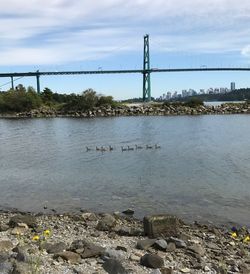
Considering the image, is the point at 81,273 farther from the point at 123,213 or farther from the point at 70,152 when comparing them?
the point at 70,152

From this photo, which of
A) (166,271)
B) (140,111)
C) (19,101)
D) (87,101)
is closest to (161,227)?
(166,271)

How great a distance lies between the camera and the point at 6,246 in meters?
10.1

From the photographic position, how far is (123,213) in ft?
51.5

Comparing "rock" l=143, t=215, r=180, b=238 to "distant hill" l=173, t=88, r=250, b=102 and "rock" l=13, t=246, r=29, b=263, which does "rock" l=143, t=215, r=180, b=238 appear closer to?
"rock" l=13, t=246, r=29, b=263

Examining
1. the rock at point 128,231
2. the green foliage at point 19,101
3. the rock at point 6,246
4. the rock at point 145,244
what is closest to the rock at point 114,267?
the rock at point 145,244

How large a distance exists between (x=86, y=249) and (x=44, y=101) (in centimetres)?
10611

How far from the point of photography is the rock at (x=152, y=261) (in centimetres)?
913

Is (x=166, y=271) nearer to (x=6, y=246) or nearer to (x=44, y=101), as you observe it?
(x=6, y=246)

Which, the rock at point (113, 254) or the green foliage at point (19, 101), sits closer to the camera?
the rock at point (113, 254)

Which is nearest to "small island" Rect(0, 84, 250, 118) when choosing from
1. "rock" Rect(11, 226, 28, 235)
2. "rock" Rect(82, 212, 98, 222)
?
"rock" Rect(82, 212, 98, 222)

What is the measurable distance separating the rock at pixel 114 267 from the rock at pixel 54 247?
143 centimetres

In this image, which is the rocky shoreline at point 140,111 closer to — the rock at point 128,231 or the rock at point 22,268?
the rock at point 128,231

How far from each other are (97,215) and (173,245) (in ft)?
15.8

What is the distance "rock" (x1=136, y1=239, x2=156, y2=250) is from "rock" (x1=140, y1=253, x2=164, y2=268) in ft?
4.35
